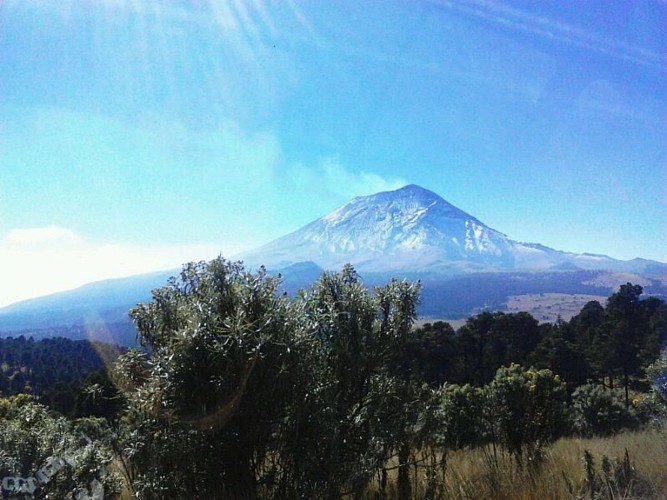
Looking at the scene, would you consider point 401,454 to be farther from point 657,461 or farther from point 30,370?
point 30,370

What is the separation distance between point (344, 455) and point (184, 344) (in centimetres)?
149

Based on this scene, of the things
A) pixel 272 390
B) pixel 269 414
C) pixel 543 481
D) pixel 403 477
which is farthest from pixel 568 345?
pixel 272 390

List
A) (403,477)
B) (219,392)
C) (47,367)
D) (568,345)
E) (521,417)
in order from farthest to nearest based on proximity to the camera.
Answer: (47,367) < (568,345) < (521,417) < (403,477) < (219,392)

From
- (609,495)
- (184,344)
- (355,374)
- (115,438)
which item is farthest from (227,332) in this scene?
(609,495)

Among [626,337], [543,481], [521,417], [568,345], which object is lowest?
[568,345]

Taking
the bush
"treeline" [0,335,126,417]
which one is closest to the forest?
the bush

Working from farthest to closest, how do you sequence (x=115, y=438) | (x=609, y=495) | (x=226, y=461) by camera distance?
(x=115, y=438) < (x=609, y=495) < (x=226, y=461)

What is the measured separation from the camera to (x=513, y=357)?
114 ft

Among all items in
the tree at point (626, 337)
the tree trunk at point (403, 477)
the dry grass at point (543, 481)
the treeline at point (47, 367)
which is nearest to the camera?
the dry grass at point (543, 481)

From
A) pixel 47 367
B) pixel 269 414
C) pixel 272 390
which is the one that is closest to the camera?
pixel 272 390

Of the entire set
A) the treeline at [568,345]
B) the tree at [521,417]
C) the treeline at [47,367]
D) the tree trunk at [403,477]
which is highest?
the tree trunk at [403,477]

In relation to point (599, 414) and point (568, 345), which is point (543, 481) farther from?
point (568, 345)

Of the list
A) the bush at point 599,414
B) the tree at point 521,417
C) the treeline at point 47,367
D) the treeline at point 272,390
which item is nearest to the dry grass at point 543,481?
the treeline at point 272,390

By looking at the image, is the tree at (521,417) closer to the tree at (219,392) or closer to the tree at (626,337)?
the tree at (219,392)
